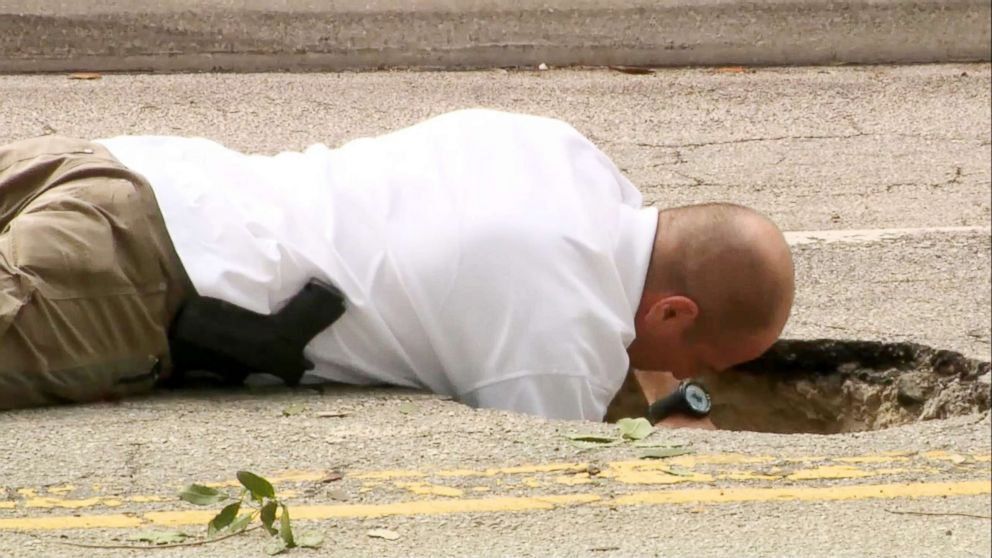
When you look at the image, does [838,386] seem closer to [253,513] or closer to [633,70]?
[633,70]

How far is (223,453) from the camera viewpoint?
334 centimetres

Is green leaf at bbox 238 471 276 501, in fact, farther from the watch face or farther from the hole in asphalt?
the hole in asphalt

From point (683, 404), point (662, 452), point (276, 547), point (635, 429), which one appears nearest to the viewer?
point (276, 547)

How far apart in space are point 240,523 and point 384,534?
268mm

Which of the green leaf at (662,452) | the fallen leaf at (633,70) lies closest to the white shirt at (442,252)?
the green leaf at (662,452)

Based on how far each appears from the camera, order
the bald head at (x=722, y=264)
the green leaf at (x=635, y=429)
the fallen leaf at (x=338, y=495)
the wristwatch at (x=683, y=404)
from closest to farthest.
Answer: the fallen leaf at (x=338, y=495)
the green leaf at (x=635, y=429)
the bald head at (x=722, y=264)
the wristwatch at (x=683, y=404)

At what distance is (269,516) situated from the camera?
2.97 metres

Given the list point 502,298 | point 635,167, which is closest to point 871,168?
point 635,167

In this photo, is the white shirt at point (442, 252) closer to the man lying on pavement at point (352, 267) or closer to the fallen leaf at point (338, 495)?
the man lying on pavement at point (352, 267)

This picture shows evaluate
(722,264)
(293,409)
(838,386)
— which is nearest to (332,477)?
(293,409)

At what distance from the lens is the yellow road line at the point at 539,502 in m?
3.01

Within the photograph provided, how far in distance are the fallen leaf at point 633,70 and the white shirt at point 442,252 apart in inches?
38.5

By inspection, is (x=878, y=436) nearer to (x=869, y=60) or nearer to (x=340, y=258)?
(x=340, y=258)

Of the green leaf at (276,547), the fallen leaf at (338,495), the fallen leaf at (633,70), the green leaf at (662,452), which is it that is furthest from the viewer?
the fallen leaf at (633,70)
